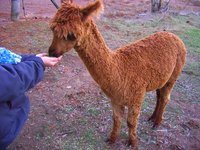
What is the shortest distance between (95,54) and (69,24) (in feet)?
1.71

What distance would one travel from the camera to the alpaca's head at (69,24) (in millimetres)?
2723

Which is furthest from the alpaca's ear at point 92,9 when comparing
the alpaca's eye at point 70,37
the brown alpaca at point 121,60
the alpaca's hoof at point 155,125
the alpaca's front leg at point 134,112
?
the alpaca's hoof at point 155,125

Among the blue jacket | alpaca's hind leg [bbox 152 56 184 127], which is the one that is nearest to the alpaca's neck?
the blue jacket

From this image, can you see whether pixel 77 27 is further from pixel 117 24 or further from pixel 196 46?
pixel 117 24

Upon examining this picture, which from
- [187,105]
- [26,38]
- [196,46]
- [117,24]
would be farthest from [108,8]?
[187,105]

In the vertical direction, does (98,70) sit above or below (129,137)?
above

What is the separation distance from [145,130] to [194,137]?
0.73 meters

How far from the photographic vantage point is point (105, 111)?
15.5ft

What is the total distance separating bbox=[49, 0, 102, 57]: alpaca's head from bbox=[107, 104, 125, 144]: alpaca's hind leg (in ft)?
4.25

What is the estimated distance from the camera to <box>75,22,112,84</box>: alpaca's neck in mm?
3008

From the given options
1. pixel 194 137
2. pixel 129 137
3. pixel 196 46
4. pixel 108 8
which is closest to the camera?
pixel 129 137

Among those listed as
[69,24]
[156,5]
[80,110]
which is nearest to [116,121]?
[80,110]

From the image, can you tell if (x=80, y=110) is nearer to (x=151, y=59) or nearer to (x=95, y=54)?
(x=151, y=59)

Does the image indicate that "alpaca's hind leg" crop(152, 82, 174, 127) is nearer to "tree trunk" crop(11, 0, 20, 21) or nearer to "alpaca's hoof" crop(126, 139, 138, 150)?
"alpaca's hoof" crop(126, 139, 138, 150)
